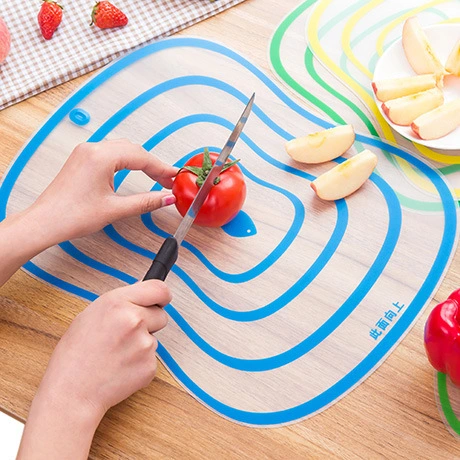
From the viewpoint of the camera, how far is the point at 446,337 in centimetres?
84

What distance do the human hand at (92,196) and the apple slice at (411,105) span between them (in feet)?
1.33

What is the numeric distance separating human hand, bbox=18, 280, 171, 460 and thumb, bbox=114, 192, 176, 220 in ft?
0.64

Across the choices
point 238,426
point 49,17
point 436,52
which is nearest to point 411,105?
point 436,52

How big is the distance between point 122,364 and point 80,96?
597 mm

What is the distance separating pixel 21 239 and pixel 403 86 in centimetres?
70

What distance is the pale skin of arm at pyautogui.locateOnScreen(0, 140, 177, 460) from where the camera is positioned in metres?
0.84

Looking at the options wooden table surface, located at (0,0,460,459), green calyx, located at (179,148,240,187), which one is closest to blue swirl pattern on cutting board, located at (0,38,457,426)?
wooden table surface, located at (0,0,460,459)

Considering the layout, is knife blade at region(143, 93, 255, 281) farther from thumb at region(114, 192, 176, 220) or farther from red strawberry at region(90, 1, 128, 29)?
red strawberry at region(90, 1, 128, 29)

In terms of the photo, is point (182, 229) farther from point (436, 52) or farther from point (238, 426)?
point (436, 52)

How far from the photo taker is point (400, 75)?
1.20m

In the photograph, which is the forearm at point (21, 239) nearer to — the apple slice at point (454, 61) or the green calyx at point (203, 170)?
the green calyx at point (203, 170)

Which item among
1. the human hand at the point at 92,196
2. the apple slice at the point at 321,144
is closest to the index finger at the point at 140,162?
the human hand at the point at 92,196

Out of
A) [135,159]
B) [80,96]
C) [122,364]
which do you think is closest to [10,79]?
[80,96]

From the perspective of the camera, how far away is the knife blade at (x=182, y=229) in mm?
921
